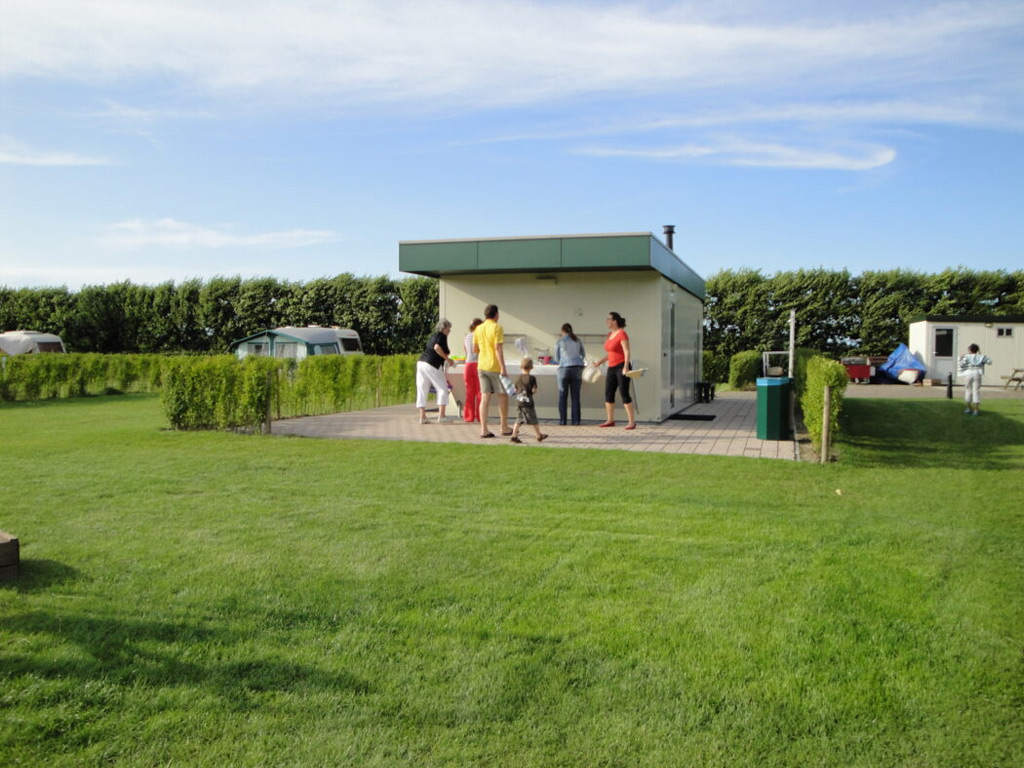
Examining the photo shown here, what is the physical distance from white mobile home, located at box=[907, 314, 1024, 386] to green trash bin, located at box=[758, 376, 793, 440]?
19.6m

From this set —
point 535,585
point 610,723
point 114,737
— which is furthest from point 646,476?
point 114,737

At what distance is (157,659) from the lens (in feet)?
11.3

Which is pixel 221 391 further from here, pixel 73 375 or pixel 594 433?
pixel 73 375

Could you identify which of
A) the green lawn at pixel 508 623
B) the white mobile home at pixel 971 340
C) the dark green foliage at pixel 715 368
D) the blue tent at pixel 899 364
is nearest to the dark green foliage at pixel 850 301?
the blue tent at pixel 899 364

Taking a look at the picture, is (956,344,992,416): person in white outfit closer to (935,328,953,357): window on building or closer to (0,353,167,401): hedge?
(935,328,953,357): window on building

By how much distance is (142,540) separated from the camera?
5.34 m

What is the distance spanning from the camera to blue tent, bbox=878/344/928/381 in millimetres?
27781

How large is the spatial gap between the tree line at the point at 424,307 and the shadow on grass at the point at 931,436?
483 inches

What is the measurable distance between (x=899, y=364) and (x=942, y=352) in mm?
1480

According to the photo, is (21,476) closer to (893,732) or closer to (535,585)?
(535,585)

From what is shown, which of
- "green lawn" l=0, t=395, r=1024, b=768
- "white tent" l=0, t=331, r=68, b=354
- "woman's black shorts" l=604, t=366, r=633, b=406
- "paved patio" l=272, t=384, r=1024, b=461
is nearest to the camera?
"green lawn" l=0, t=395, r=1024, b=768

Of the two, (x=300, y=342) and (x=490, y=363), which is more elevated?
(x=300, y=342)

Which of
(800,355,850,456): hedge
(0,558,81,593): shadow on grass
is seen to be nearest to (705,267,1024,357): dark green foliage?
(800,355,850,456): hedge

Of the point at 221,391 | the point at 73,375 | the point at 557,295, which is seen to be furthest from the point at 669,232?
the point at 73,375
